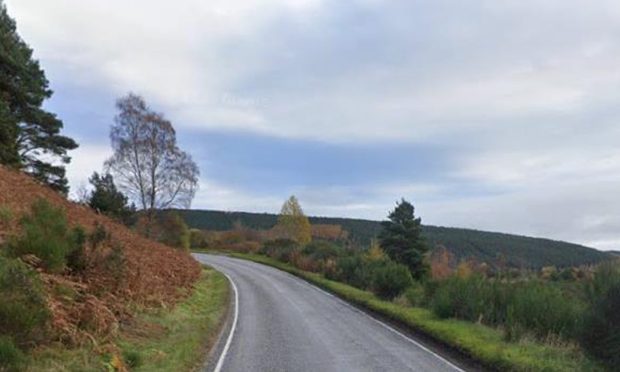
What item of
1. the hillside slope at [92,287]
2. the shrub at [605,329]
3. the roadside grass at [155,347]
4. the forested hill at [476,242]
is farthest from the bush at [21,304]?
the forested hill at [476,242]

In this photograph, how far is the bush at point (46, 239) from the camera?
1236 centimetres

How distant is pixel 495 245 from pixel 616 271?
11620cm

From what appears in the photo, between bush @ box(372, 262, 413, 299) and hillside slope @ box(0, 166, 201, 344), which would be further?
bush @ box(372, 262, 413, 299)

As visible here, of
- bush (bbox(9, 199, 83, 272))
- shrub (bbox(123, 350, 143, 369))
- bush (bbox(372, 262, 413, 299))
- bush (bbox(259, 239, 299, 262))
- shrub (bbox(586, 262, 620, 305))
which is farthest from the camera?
bush (bbox(259, 239, 299, 262))

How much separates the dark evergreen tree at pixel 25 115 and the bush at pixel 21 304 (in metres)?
18.1

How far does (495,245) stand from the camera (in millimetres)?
124125

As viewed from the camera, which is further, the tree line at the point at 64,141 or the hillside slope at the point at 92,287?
the tree line at the point at 64,141

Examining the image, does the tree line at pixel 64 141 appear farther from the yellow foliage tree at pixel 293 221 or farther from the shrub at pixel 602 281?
the yellow foliage tree at pixel 293 221

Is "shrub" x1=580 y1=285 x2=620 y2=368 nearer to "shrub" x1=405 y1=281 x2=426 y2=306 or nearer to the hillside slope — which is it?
the hillside slope

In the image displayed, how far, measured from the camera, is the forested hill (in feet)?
368

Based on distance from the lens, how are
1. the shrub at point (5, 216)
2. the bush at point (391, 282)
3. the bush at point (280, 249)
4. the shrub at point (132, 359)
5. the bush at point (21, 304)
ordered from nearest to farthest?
the bush at point (21, 304)
the shrub at point (132, 359)
the shrub at point (5, 216)
the bush at point (391, 282)
the bush at point (280, 249)

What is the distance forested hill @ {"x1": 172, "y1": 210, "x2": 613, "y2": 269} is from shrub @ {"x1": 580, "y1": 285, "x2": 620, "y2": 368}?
89.1 meters

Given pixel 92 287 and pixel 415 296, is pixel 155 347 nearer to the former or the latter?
pixel 92 287

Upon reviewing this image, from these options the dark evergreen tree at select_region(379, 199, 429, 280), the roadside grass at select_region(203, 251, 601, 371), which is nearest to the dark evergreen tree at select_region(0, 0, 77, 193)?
the roadside grass at select_region(203, 251, 601, 371)
